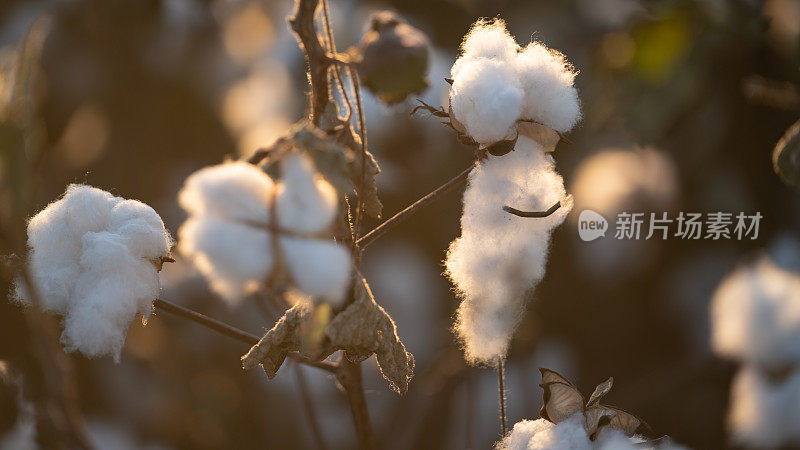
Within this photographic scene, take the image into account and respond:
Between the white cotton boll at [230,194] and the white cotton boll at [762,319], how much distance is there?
0.76 metres

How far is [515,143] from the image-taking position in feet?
2.12

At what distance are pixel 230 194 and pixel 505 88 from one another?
28cm

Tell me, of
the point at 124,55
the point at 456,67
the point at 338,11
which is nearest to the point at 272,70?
the point at 338,11

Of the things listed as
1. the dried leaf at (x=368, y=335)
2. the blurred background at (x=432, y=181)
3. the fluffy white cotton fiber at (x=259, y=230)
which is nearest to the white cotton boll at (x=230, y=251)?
the fluffy white cotton fiber at (x=259, y=230)

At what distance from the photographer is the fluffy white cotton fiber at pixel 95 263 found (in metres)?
0.58

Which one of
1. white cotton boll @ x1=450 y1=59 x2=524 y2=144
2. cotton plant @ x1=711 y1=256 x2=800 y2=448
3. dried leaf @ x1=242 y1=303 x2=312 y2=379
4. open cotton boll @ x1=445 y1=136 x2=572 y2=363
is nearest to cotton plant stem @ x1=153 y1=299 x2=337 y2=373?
dried leaf @ x1=242 y1=303 x2=312 y2=379

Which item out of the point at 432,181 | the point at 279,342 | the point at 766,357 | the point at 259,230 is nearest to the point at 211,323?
the point at 279,342

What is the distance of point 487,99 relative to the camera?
0.60 meters

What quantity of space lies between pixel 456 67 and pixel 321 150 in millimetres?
254

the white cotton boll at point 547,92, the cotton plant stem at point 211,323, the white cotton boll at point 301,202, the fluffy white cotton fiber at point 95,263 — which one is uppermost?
the white cotton boll at point 301,202

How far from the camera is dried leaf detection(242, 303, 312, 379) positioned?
59cm

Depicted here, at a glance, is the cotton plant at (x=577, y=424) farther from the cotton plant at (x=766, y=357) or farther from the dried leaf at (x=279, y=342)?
the cotton plant at (x=766, y=357)

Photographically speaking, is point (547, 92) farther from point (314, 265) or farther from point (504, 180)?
point (314, 265)

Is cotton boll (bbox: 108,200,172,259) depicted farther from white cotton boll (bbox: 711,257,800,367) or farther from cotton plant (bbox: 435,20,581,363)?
white cotton boll (bbox: 711,257,800,367)
